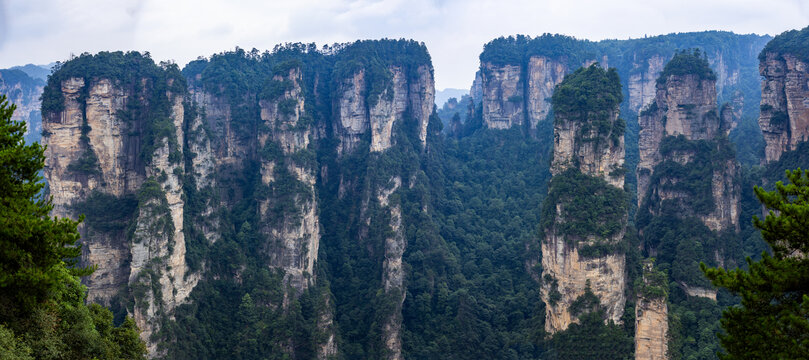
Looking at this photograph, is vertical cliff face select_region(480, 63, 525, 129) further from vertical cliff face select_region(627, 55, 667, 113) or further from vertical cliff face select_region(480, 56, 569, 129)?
vertical cliff face select_region(627, 55, 667, 113)

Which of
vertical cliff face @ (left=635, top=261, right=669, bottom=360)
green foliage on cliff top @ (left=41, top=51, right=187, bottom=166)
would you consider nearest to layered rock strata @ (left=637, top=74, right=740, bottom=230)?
vertical cliff face @ (left=635, top=261, right=669, bottom=360)

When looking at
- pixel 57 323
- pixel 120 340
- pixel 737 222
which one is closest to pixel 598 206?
pixel 737 222

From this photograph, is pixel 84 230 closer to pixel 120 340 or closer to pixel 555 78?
pixel 120 340

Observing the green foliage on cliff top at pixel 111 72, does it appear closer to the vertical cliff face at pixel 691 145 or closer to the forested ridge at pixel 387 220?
the forested ridge at pixel 387 220

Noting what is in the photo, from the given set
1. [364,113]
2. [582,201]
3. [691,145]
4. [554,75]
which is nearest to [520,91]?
[554,75]

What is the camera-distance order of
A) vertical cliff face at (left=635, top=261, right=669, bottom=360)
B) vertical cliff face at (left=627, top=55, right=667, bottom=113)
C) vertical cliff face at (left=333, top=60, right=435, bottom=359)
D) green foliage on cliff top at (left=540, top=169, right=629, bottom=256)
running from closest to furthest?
vertical cliff face at (left=635, top=261, right=669, bottom=360) → green foliage on cliff top at (left=540, top=169, right=629, bottom=256) → vertical cliff face at (left=333, top=60, right=435, bottom=359) → vertical cliff face at (left=627, top=55, right=667, bottom=113)

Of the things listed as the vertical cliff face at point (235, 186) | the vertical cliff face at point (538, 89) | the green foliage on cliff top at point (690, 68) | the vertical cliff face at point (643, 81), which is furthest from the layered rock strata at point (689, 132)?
the vertical cliff face at point (643, 81)

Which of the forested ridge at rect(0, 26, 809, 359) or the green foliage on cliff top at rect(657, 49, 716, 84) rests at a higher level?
the green foliage on cliff top at rect(657, 49, 716, 84)
